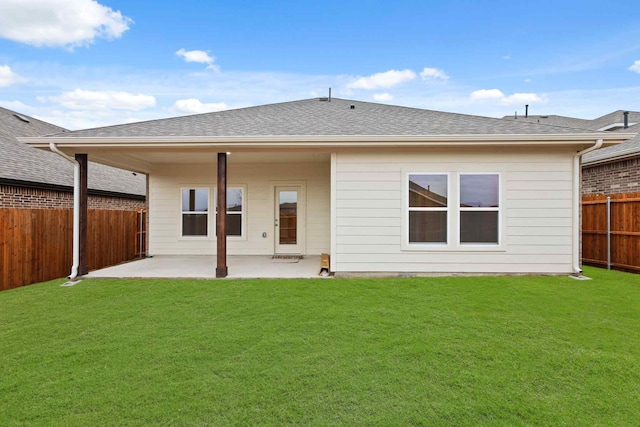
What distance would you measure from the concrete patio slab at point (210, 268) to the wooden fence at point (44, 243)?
1.01m

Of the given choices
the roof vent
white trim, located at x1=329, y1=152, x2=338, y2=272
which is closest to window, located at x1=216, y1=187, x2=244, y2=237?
white trim, located at x1=329, y1=152, x2=338, y2=272

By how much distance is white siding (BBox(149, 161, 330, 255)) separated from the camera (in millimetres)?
9445

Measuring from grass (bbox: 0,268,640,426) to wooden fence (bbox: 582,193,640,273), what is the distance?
2.59m

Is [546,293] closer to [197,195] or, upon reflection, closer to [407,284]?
[407,284]

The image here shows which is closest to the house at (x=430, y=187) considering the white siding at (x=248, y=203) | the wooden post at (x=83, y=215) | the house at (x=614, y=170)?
the wooden post at (x=83, y=215)

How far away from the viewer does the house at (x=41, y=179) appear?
25.5ft

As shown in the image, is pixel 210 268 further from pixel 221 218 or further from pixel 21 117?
pixel 21 117

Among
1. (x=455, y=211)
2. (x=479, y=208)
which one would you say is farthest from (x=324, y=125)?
(x=479, y=208)

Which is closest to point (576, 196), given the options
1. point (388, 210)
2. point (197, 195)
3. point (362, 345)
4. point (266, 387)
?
point (388, 210)

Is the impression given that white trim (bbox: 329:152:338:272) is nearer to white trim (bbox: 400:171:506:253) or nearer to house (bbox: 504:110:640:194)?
white trim (bbox: 400:171:506:253)

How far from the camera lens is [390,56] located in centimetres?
1662

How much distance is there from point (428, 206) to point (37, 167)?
411 inches

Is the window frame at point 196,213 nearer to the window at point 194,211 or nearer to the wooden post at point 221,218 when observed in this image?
the window at point 194,211

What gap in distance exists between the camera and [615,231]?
7441 mm
